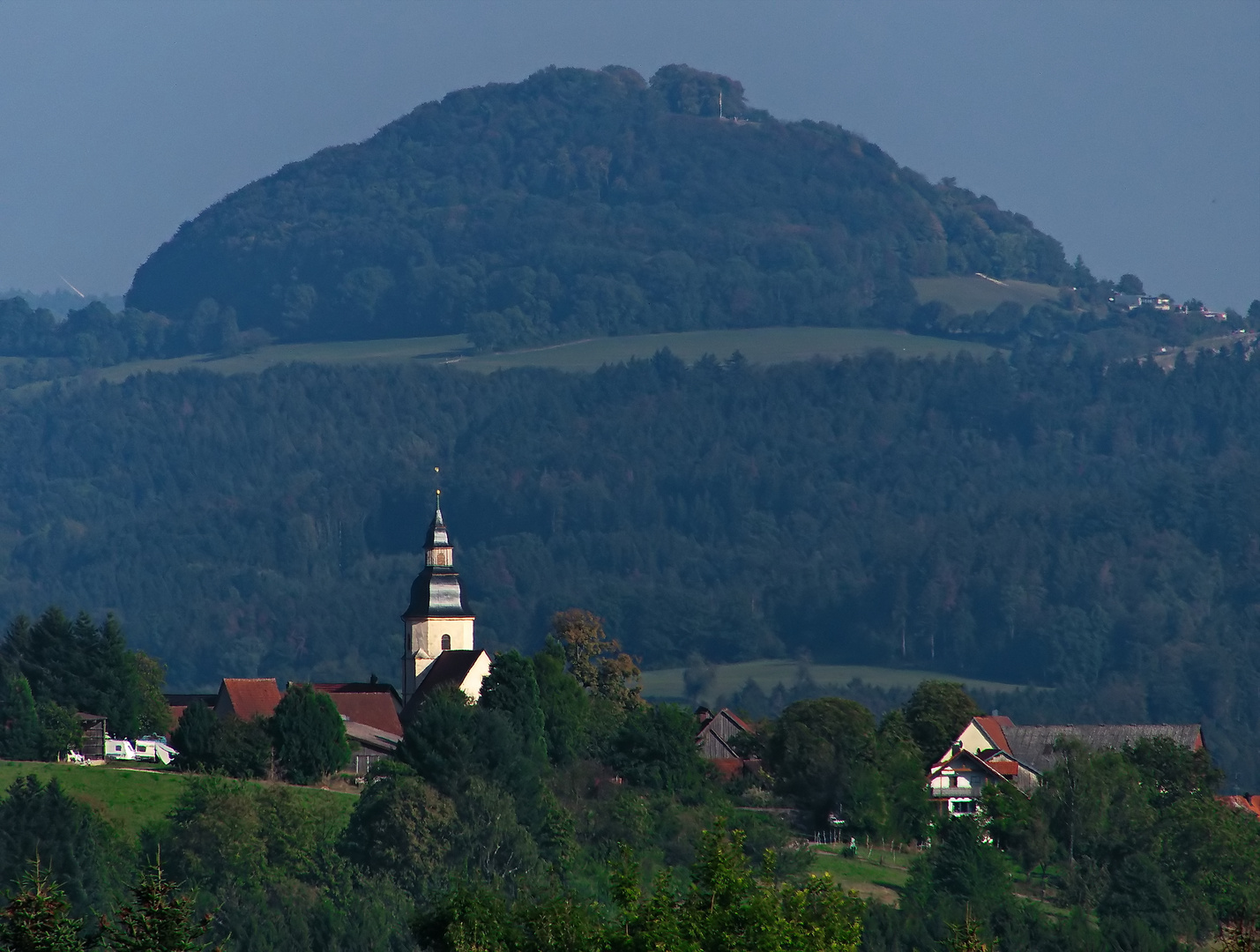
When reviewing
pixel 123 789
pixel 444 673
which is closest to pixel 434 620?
pixel 444 673

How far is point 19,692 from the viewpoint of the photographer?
76875mm

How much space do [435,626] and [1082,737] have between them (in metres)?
25.2

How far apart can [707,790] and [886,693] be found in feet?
354

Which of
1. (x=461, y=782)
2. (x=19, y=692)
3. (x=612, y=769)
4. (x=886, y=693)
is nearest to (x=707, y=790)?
(x=612, y=769)

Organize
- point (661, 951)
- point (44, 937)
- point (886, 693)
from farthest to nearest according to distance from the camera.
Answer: point (886, 693), point (661, 951), point (44, 937)

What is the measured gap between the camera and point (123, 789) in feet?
233

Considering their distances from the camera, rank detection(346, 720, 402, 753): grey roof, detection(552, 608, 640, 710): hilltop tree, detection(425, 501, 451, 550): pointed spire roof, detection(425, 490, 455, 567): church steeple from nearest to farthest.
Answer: detection(346, 720, 402, 753): grey roof < detection(552, 608, 640, 710): hilltop tree < detection(425, 490, 455, 567): church steeple < detection(425, 501, 451, 550): pointed spire roof

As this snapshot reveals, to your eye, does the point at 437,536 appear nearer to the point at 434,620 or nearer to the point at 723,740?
the point at 434,620

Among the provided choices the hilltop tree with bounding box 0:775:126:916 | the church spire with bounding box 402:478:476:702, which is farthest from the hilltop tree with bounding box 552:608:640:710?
the hilltop tree with bounding box 0:775:126:916

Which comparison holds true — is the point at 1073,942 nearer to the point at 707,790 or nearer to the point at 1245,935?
the point at 707,790

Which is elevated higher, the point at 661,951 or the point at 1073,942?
the point at 661,951

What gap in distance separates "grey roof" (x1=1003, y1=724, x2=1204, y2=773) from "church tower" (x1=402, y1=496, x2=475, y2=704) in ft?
69.3

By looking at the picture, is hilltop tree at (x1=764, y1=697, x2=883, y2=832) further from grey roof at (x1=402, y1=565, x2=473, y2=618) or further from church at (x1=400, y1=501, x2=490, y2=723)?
grey roof at (x1=402, y1=565, x2=473, y2=618)

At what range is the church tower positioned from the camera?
99438 mm
